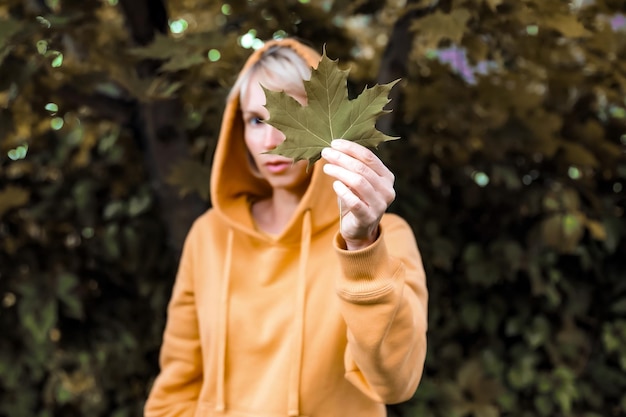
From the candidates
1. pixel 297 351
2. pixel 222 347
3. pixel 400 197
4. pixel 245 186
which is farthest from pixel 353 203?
pixel 400 197

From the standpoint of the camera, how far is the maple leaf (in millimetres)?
803

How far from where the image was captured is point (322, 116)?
2.70ft

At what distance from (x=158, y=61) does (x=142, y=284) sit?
75 centimetres

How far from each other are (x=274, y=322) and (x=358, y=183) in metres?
0.47

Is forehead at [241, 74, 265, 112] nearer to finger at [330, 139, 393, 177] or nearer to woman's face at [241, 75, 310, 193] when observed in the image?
woman's face at [241, 75, 310, 193]

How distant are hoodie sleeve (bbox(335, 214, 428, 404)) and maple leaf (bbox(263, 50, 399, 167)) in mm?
130

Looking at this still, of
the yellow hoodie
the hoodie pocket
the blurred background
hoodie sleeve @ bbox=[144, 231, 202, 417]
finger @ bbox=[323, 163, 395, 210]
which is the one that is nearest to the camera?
finger @ bbox=[323, 163, 395, 210]

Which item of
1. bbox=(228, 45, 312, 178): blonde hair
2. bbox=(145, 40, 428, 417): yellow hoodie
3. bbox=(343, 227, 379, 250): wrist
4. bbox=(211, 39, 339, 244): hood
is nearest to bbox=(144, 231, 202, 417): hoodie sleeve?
bbox=(145, 40, 428, 417): yellow hoodie

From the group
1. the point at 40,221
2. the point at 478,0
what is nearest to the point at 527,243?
the point at 478,0

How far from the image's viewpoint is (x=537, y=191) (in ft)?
6.24

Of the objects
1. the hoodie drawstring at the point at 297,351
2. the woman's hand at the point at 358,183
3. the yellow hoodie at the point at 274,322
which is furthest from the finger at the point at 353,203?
the hoodie drawstring at the point at 297,351

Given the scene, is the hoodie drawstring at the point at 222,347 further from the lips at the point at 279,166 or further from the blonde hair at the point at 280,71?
the blonde hair at the point at 280,71

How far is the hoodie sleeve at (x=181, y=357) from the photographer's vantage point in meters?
1.31

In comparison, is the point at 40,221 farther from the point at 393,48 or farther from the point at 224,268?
the point at 393,48
